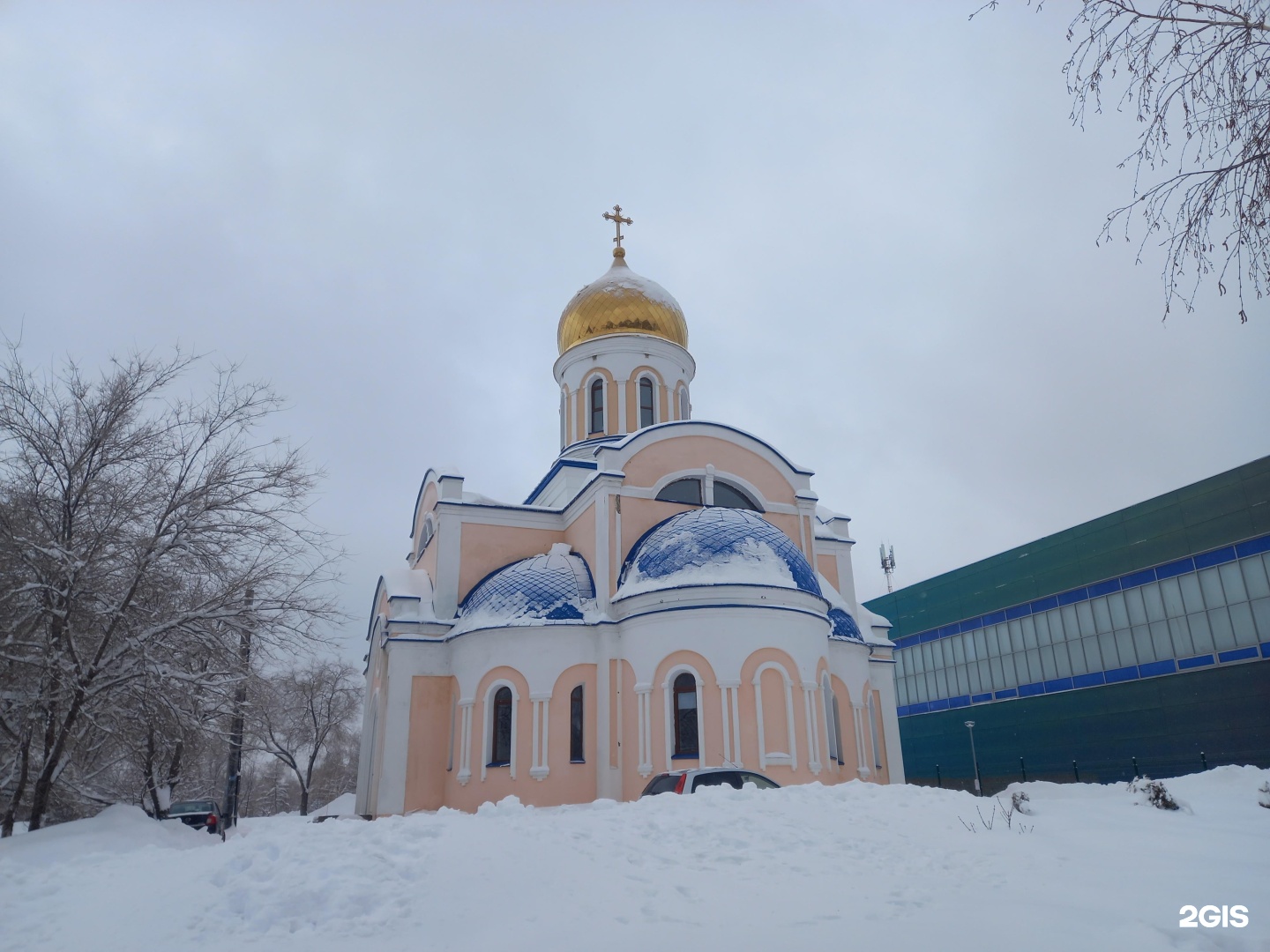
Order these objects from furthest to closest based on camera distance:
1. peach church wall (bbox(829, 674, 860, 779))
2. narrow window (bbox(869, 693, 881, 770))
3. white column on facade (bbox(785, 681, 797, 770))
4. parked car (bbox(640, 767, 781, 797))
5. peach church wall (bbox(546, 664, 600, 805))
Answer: narrow window (bbox(869, 693, 881, 770)) < peach church wall (bbox(829, 674, 860, 779)) < peach church wall (bbox(546, 664, 600, 805)) < white column on facade (bbox(785, 681, 797, 770)) < parked car (bbox(640, 767, 781, 797))

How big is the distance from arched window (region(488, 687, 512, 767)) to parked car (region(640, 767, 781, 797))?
509 centimetres

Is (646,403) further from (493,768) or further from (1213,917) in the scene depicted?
(1213,917)

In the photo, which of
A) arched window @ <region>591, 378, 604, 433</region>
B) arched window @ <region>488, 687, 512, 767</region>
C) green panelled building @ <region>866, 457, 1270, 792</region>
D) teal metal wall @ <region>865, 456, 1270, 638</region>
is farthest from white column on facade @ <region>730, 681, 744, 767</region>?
teal metal wall @ <region>865, 456, 1270, 638</region>

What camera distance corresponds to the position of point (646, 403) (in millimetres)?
23156

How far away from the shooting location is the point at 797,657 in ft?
50.7

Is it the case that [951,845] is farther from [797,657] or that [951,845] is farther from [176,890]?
[797,657]

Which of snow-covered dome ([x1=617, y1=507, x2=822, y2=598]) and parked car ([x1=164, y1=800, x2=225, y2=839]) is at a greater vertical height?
snow-covered dome ([x1=617, y1=507, x2=822, y2=598])

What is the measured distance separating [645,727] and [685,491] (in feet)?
17.6

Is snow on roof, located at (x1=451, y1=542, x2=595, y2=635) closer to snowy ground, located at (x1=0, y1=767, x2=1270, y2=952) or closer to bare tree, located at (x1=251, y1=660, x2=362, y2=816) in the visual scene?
snowy ground, located at (x1=0, y1=767, x2=1270, y2=952)

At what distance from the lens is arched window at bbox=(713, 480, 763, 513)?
19.0 meters

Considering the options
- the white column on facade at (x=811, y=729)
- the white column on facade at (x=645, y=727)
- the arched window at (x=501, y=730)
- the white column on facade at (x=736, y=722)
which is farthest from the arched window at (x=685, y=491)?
the arched window at (x=501, y=730)

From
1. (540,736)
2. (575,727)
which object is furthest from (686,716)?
(540,736)

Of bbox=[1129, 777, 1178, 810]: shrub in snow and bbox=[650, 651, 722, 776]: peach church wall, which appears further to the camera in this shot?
bbox=[650, 651, 722, 776]: peach church wall

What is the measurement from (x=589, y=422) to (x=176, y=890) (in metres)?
17.3
